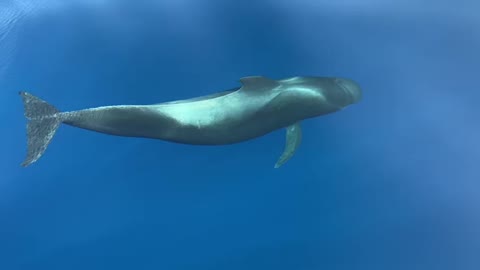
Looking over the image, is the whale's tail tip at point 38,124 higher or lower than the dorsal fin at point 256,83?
lower

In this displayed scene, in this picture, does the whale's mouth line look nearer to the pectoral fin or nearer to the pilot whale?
the pilot whale

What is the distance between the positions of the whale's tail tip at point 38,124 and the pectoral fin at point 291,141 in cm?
162

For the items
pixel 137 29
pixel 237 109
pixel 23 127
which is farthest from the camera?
pixel 137 29

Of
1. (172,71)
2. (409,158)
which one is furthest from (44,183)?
(409,158)

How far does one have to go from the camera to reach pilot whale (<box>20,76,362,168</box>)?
3.77m

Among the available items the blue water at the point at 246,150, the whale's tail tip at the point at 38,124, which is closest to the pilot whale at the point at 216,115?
the whale's tail tip at the point at 38,124

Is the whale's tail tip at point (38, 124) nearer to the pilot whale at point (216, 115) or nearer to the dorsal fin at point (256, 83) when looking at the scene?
Result: the pilot whale at point (216, 115)

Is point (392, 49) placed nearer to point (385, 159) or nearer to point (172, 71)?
point (385, 159)

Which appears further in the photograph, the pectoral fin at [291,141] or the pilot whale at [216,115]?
the pectoral fin at [291,141]

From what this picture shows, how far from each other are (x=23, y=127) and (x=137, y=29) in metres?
1.19

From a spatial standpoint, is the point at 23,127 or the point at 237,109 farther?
the point at 23,127

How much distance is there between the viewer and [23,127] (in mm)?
4375

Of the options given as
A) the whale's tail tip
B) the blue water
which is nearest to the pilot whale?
the whale's tail tip

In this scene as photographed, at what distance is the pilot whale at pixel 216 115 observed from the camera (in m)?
3.77
